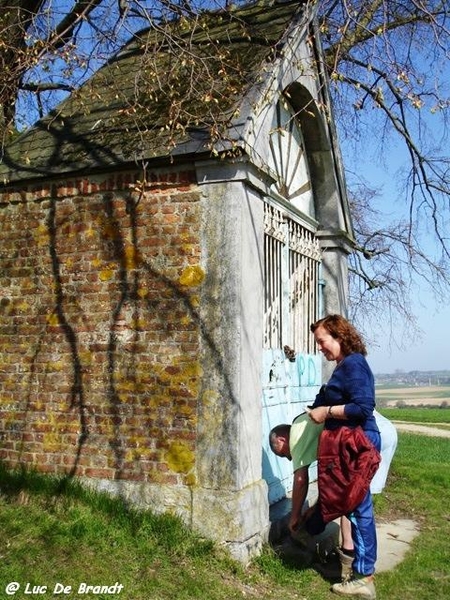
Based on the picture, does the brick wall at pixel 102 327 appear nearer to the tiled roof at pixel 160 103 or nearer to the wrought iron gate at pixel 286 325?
the tiled roof at pixel 160 103

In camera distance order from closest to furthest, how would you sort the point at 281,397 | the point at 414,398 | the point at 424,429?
the point at 281,397, the point at 424,429, the point at 414,398

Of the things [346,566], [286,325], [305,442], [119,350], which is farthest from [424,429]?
[119,350]

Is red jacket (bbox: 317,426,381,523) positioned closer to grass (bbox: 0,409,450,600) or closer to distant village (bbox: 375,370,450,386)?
grass (bbox: 0,409,450,600)

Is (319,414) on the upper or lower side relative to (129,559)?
upper

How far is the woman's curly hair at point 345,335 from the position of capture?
5406 mm

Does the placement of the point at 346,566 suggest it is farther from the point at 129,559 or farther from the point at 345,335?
the point at 345,335

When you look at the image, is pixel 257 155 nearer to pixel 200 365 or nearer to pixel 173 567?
pixel 200 365

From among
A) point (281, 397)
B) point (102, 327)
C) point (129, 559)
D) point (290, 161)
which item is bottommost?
point (129, 559)

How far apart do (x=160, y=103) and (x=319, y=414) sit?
11.0 feet

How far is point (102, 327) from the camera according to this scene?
6.04 meters

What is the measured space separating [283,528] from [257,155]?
3304 mm

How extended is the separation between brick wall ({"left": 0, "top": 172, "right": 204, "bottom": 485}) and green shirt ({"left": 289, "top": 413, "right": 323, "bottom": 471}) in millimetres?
852

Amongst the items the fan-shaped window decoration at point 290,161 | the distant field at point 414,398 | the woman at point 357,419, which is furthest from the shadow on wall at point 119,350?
the distant field at point 414,398

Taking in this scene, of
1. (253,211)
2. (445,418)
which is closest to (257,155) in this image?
(253,211)
